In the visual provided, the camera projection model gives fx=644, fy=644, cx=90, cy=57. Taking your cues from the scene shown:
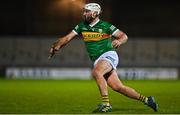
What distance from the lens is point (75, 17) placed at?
31859 millimetres

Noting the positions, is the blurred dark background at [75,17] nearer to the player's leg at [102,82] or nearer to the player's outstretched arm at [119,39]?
the player's outstretched arm at [119,39]

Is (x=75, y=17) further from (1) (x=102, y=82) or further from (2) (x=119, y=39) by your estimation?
(1) (x=102, y=82)

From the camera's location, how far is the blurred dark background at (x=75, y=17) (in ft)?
105

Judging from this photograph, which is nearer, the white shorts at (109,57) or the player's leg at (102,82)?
the player's leg at (102,82)

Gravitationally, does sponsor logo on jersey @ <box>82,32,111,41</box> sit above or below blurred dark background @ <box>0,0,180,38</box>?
above

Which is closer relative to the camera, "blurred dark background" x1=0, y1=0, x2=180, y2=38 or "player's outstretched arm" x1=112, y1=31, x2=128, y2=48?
"player's outstretched arm" x1=112, y1=31, x2=128, y2=48

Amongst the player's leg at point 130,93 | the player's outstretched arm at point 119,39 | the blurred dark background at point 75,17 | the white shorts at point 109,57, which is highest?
the player's outstretched arm at point 119,39

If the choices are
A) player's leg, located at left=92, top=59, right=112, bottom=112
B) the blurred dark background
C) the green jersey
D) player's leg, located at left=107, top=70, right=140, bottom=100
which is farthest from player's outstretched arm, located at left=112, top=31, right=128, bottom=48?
the blurred dark background

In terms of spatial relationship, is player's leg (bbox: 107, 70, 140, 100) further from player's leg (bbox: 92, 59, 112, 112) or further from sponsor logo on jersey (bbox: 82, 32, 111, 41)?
sponsor logo on jersey (bbox: 82, 32, 111, 41)

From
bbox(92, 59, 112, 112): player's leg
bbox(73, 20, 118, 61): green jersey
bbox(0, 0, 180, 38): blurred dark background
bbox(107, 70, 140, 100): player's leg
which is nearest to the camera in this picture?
bbox(92, 59, 112, 112): player's leg

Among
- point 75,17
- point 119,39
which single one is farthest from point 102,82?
point 75,17

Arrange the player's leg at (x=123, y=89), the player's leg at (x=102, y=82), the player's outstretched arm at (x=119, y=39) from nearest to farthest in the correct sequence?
1. the player's leg at (x=102, y=82)
2. the player's outstretched arm at (x=119, y=39)
3. the player's leg at (x=123, y=89)

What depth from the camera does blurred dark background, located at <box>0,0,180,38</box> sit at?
32.0 metres

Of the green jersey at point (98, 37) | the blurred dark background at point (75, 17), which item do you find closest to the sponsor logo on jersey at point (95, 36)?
the green jersey at point (98, 37)
